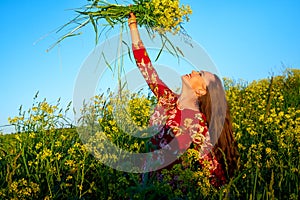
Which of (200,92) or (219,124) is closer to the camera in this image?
(219,124)

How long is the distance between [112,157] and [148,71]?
3.33 feet

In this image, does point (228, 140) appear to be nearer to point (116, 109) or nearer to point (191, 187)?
point (191, 187)

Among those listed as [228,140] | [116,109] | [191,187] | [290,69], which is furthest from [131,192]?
[290,69]

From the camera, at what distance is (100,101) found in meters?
5.21

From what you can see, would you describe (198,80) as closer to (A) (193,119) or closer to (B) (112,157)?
(A) (193,119)

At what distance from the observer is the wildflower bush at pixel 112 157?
2.64 meters

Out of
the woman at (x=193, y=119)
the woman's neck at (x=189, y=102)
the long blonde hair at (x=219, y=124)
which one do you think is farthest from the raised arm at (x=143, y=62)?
the long blonde hair at (x=219, y=124)

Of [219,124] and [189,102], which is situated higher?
[189,102]

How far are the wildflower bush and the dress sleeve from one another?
0.56 m

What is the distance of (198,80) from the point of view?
161 inches

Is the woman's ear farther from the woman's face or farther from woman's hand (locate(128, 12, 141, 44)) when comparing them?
woman's hand (locate(128, 12, 141, 44))

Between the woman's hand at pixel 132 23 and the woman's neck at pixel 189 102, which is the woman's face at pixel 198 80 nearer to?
the woman's neck at pixel 189 102

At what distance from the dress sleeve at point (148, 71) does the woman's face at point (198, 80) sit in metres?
0.23

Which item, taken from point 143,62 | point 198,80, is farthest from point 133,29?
point 198,80
